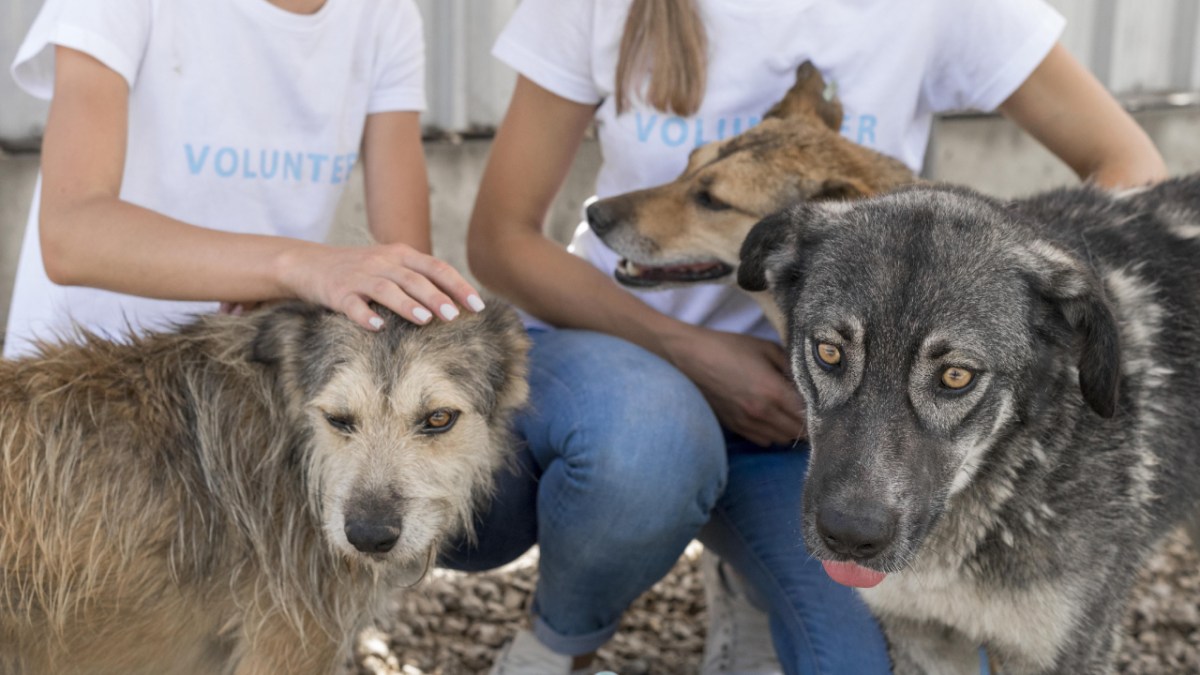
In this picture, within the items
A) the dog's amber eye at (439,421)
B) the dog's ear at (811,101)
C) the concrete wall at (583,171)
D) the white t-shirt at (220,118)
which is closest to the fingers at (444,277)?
the dog's amber eye at (439,421)

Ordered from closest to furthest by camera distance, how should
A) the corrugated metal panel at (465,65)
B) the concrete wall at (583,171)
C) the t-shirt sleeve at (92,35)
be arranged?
the t-shirt sleeve at (92,35) → the concrete wall at (583,171) → the corrugated metal panel at (465,65)

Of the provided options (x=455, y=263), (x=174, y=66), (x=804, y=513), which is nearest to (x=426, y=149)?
(x=455, y=263)

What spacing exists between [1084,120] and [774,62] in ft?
3.08

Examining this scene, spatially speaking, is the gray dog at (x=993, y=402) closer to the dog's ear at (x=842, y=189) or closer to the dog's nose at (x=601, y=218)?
the dog's ear at (x=842, y=189)

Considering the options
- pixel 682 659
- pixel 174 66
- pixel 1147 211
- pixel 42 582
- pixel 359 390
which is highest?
pixel 1147 211

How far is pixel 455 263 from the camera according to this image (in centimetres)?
588

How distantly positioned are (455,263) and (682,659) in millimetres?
2395

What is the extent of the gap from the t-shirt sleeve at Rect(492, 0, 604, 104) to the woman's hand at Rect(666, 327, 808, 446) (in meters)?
0.83

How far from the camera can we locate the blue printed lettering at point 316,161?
3.57 m

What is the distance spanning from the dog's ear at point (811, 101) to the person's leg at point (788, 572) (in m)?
0.90

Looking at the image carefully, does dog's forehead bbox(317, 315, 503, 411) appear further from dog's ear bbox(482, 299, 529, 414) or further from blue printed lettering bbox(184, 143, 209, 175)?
blue printed lettering bbox(184, 143, 209, 175)

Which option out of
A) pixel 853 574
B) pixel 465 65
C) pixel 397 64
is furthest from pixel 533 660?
pixel 465 65

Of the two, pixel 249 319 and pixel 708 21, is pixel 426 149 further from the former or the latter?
pixel 249 319

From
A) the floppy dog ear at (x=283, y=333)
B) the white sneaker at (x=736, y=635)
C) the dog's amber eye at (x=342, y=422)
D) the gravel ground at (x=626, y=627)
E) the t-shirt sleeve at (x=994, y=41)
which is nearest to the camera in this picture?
the dog's amber eye at (x=342, y=422)
